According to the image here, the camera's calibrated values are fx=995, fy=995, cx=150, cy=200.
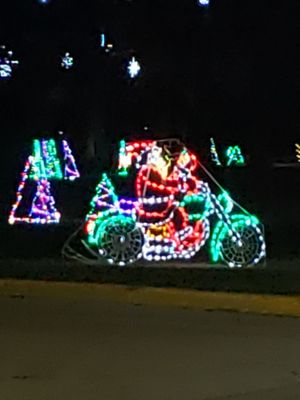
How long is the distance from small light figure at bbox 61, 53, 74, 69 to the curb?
1044cm

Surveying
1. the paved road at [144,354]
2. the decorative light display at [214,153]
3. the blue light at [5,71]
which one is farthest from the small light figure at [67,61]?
the paved road at [144,354]

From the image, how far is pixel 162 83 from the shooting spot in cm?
2045

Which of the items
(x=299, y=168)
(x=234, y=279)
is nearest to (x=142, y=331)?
(x=234, y=279)

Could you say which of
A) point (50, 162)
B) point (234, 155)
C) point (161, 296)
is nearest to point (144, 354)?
point (161, 296)

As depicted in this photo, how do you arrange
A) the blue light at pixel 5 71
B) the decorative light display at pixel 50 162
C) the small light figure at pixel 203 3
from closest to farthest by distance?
the decorative light display at pixel 50 162
the small light figure at pixel 203 3
the blue light at pixel 5 71

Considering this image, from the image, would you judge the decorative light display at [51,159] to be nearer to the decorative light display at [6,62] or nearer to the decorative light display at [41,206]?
the decorative light display at [41,206]

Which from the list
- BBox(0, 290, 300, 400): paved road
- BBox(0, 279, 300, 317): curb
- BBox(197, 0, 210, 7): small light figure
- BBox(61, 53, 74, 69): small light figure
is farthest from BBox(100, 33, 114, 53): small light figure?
BBox(0, 290, 300, 400): paved road

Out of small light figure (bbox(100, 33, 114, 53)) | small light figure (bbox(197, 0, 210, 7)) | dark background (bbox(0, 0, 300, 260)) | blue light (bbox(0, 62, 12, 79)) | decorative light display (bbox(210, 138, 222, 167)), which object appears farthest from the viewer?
blue light (bbox(0, 62, 12, 79))

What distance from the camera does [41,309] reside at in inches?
392

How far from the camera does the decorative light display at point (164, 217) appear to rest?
12328 millimetres

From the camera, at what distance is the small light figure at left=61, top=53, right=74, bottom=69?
21.2m

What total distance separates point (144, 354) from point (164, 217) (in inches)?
199

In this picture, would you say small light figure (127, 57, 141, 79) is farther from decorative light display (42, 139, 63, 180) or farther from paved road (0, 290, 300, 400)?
paved road (0, 290, 300, 400)

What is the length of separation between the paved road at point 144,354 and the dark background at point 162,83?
26.9ft
